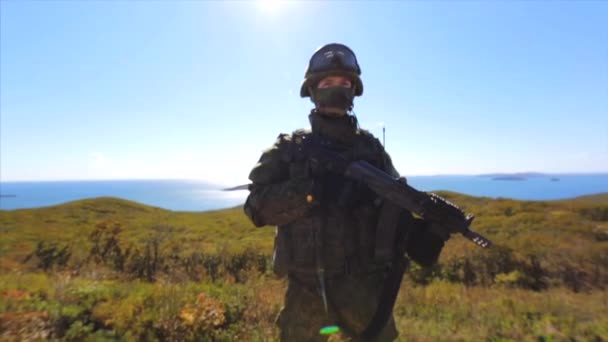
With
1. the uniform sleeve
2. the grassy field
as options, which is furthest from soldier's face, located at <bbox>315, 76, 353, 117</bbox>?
the grassy field

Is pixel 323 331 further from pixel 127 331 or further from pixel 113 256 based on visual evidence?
pixel 113 256

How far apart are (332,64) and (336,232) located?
115 cm

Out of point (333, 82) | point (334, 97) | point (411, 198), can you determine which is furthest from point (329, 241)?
point (333, 82)

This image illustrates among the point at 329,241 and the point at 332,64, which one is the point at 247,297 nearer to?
the point at 329,241

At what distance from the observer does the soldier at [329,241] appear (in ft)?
7.35

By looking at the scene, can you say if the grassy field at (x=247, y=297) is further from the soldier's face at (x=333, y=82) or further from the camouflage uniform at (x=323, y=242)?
the soldier's face at (x=333, y=82)

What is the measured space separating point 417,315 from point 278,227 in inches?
135

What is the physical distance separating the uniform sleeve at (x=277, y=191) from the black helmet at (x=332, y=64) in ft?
1.63

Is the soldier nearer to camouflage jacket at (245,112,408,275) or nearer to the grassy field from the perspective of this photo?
camouflage jacket at (245,112,408,275)

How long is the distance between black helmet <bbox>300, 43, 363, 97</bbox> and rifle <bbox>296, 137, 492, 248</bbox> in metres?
0.62

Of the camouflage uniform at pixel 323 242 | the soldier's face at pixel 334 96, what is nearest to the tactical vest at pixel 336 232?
the camouflage uniform at pixel 323 242

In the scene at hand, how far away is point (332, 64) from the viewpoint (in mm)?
2457

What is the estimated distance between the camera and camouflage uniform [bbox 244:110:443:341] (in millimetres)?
2271

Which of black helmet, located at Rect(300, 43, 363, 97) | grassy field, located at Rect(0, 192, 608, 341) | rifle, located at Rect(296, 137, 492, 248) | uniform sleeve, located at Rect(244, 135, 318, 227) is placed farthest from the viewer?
grassy field, located at Rect(0, 192, 608, 341)
